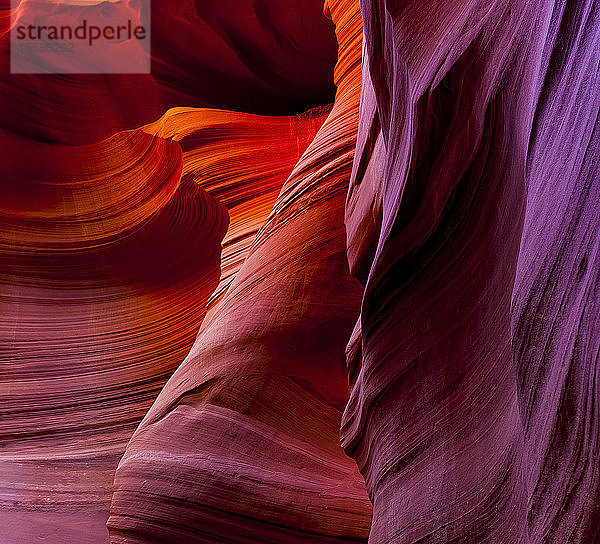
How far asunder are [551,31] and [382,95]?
1.66ft

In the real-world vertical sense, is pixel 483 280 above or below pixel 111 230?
above

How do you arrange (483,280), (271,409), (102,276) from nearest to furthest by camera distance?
(483,280) → (271,409) → (102,276)

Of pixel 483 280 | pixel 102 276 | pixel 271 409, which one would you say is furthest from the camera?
pixel 102 276

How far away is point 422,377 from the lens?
46.8 inches

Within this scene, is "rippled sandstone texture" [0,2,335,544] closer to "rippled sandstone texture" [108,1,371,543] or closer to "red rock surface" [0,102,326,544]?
"red rock surface" [0,102,326,544]

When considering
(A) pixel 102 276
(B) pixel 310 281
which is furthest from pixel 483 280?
(A) pixel 102 276

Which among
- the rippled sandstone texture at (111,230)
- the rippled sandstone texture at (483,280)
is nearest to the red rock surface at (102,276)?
the rippled sandstone texture at (111,230)

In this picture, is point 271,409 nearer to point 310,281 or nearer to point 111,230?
point 310,281

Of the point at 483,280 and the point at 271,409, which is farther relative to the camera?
the point at 271,409

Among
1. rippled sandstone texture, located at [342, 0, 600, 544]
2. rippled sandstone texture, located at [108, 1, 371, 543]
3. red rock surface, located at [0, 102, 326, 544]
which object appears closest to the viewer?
rippled sandstone texture, located at [342, 0, 600, 544]

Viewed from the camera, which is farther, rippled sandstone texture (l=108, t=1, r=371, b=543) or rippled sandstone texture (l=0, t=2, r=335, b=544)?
rippled sandstone texture (l=0, t=2, r=335, b=544)

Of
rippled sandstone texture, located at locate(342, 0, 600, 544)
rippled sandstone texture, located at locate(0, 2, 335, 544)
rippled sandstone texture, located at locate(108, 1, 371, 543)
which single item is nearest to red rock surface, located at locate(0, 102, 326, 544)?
rippled sandstone texture, located at locate(0, 2, 335, 544)

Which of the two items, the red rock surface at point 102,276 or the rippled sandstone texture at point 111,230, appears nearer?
the red rock surface at point 102,276

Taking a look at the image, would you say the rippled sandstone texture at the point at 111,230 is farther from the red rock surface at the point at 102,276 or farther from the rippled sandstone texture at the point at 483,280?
the rippled sandstone texture at the point at 483,280
